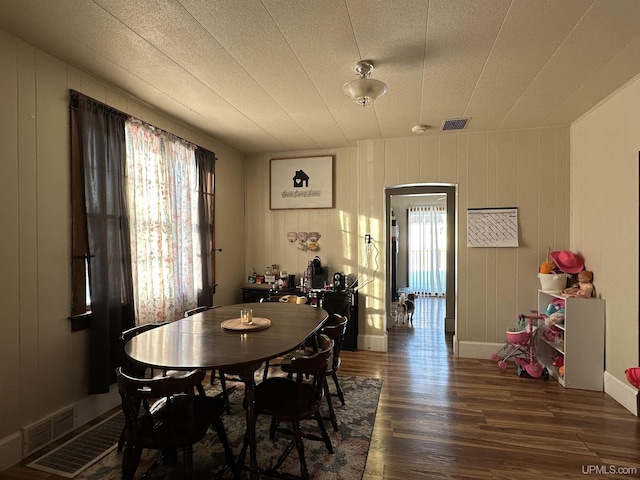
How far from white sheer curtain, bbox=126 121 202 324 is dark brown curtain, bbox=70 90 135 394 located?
7.8 inches

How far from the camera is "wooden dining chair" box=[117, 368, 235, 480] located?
1579 millimetres

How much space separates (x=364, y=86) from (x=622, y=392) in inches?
130

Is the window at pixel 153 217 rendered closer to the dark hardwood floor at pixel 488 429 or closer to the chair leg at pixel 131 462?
the chair leg at pixel 131 462

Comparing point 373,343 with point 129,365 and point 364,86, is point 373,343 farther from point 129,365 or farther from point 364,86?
point 364,86

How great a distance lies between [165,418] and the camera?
1853mm

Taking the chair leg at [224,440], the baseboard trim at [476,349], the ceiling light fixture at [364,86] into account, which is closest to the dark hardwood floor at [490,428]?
the baseboard trim at [476,349]

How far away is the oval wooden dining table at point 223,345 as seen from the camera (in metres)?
1.77

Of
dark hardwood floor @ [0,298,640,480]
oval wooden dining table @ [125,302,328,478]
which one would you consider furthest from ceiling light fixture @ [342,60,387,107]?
dark hardwood floor @ [0,298,640,480]

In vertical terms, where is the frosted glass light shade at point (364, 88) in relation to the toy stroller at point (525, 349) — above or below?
above

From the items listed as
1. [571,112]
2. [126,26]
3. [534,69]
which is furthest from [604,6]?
[126,26]

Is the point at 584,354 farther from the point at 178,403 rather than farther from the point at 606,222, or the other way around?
the point at 178,403

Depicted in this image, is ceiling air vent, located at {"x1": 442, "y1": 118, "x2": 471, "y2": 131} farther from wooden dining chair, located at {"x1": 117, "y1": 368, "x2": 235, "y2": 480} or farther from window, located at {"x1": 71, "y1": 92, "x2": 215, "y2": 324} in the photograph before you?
wooden dining chair, located at {"x1": 117, "y1": 368, "x2": 235, "y2": 480}

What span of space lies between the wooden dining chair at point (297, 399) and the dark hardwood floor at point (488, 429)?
498mm

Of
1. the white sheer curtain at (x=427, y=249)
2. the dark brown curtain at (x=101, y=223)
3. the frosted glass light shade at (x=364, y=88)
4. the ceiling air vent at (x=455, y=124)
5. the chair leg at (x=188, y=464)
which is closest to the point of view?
the chair leg at (x=188, y=464)
